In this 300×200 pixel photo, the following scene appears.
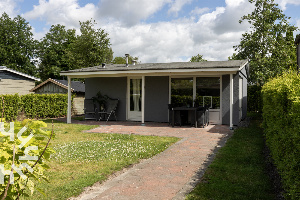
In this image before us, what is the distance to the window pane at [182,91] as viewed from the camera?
12.6 metres

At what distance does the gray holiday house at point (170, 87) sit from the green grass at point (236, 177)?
4.44 meters

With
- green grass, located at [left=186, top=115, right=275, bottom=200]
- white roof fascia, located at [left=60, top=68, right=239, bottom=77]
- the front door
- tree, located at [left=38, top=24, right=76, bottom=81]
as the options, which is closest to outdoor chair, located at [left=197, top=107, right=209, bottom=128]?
white roof fascia, located at [left=60, top=68, right=239, bottom=77]

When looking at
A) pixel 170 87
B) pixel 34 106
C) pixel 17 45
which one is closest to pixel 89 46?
pixel 34 106

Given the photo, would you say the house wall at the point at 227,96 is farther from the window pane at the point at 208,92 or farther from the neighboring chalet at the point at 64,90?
the neighboring chalet at the point at 64,90

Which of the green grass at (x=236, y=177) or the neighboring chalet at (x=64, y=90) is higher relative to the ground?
the neighboring chalet at (x=64, y=90)

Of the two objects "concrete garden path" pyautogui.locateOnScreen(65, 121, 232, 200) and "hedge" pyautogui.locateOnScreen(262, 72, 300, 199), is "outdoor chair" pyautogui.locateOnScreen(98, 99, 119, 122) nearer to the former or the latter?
"concrete garden path" pyautogui.locateOnScreen(65, 121, 232, 200)

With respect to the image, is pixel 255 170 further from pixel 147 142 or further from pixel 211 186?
pixel 147 142

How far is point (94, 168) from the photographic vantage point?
16.9 feet

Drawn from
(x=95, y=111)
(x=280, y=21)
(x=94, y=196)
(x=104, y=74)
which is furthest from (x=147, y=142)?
(x=280, y=21)

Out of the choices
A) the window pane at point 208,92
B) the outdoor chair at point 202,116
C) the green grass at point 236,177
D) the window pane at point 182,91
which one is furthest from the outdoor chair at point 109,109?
the green grass at point 236,177

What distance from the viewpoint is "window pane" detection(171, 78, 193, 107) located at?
12.6 m

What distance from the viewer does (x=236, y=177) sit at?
4590 millimetres

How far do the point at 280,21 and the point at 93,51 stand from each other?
638 inches

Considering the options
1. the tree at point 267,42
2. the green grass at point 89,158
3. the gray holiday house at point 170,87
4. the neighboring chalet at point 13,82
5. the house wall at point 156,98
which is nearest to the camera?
the green grass at point 89,158
